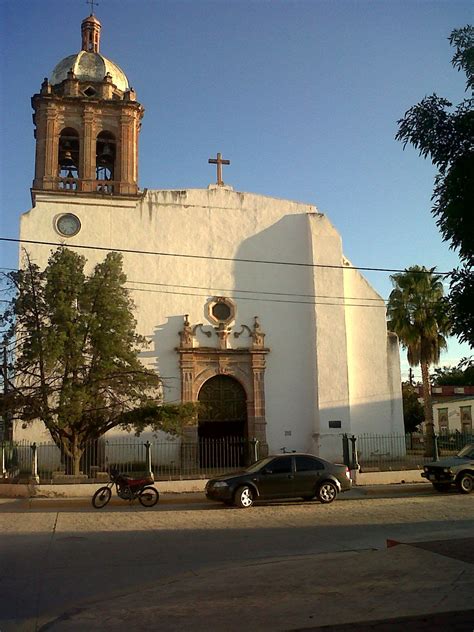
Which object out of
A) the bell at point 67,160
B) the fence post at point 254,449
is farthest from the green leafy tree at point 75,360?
the bell at point 67,160

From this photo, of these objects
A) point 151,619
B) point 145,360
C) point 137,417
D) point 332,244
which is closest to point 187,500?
point 137,417

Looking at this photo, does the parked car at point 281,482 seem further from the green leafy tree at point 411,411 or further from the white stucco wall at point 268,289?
the green leafy tree at point 411,411

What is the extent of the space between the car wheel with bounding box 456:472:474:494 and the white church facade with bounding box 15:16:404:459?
897cm

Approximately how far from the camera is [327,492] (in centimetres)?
1589

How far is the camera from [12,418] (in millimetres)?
20234

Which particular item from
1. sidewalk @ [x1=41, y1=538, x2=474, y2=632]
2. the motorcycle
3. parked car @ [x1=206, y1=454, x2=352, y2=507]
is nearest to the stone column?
the motorcycle

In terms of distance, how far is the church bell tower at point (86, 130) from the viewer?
26.8 m

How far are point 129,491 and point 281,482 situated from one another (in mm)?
3559

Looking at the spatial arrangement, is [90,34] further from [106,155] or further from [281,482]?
[281,482]

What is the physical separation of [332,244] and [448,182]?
2153cm

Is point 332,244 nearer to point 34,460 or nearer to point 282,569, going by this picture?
point 34,460

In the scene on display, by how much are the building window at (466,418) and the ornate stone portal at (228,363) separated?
2252 cm

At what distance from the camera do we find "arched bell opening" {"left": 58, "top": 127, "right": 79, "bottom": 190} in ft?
88.4

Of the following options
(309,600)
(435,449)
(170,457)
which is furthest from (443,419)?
(309,600)
